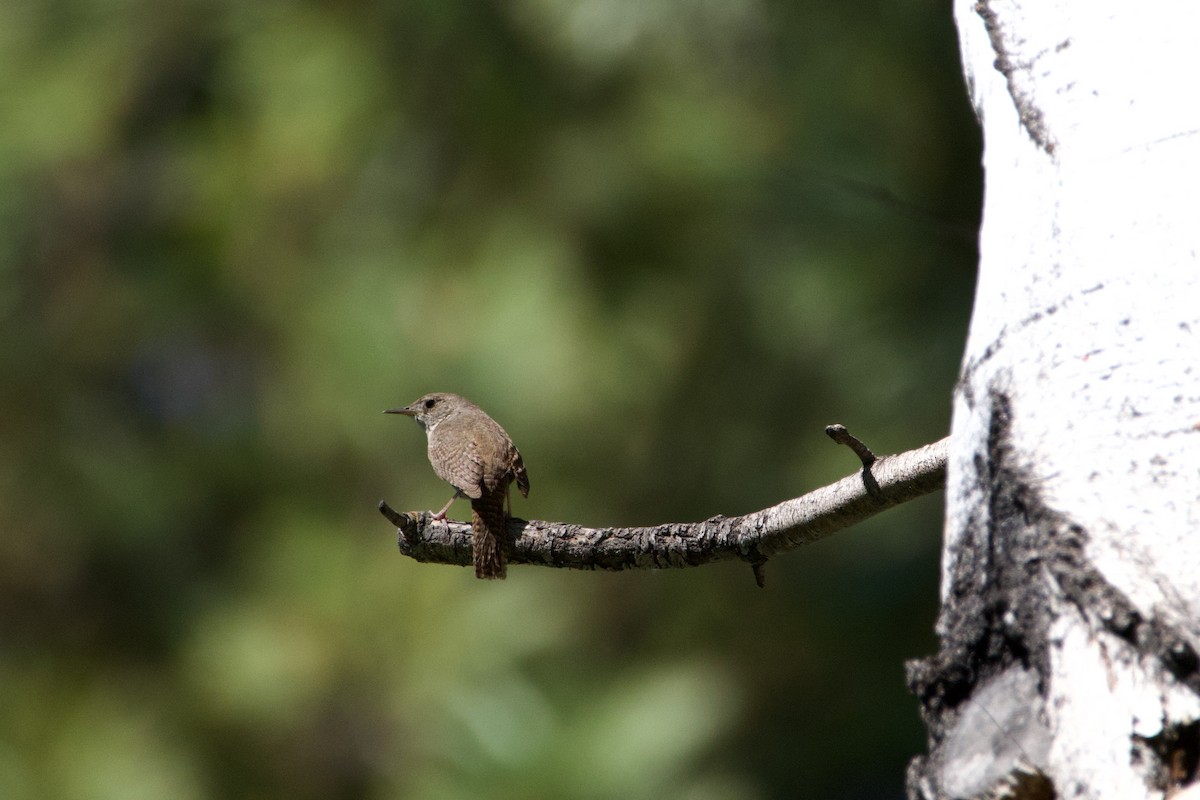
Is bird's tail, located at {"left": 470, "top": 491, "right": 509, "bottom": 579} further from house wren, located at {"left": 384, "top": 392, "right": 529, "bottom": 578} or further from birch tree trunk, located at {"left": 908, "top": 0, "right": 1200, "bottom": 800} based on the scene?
birch tree trunk, located at {"left": 908, "top": 0, "right": 1200, "bottom": 800}

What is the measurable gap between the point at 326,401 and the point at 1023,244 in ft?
11.6

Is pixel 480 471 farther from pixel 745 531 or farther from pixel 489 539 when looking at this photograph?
pixel 745 531

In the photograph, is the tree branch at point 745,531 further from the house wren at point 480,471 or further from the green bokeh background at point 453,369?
the green bokeh background at point 453,369

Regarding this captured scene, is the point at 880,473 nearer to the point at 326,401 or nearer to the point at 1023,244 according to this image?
the point at 1023,244

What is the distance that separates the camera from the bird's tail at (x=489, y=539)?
6.82 ft

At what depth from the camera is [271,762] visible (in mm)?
4023

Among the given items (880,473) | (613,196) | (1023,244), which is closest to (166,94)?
(613,196)

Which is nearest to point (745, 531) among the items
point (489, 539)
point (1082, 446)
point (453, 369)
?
point (489, 539)

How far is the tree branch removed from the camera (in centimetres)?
155

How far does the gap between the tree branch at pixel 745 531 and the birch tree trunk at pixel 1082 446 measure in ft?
1.62

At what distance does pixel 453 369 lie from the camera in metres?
4.12

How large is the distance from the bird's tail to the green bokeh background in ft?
4.32

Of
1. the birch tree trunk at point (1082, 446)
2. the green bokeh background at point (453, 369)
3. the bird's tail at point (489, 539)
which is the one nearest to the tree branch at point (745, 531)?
the bird's tail at point (489, 539)

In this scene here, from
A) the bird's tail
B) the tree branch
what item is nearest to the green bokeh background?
the bird's tail
